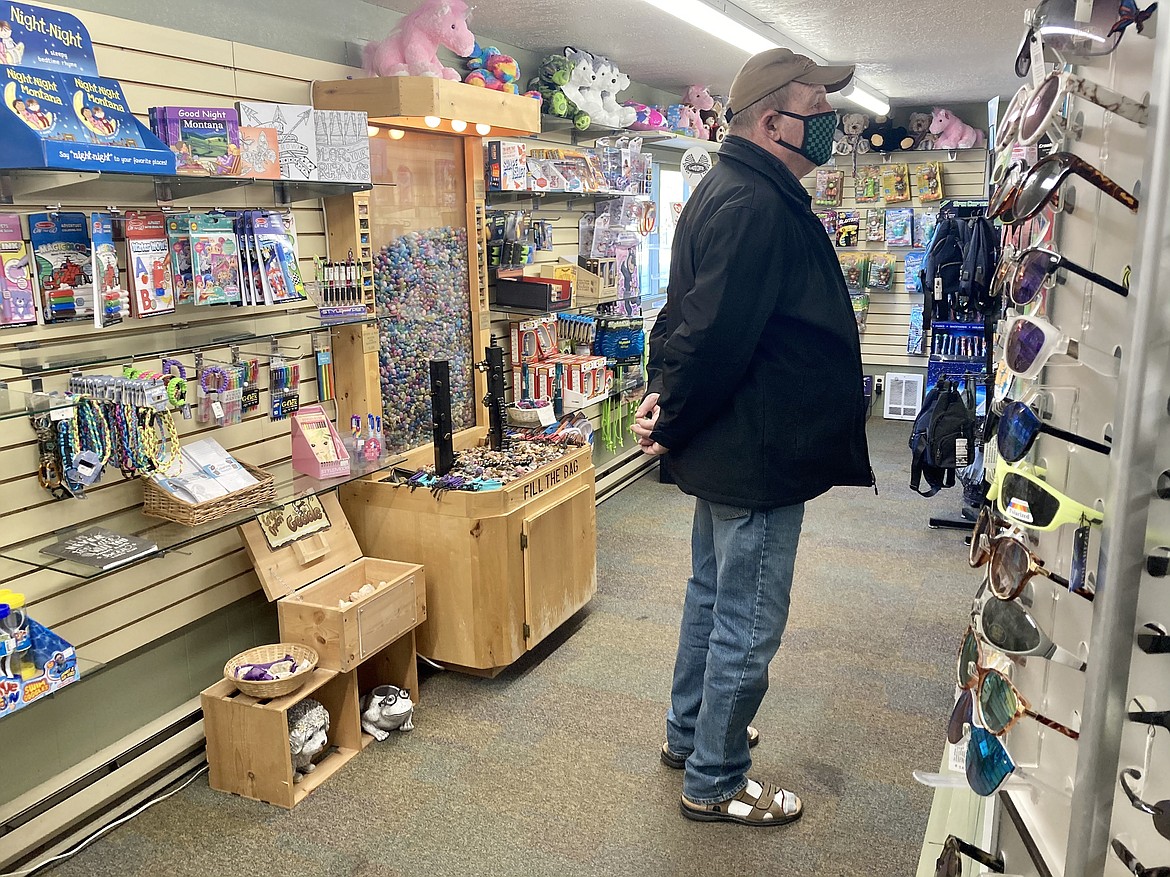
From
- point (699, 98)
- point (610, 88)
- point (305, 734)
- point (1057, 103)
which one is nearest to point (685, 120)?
point (699, 98)

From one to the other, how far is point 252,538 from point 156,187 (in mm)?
1091

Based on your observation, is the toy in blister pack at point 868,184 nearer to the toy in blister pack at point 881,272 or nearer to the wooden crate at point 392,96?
the toy in blister pack at point 881,272

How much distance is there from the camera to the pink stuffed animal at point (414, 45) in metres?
3.29

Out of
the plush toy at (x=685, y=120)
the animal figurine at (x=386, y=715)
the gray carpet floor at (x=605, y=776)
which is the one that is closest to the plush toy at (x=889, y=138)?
the plush toy at (x=685, y=120)

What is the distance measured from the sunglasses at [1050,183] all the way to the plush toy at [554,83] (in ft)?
12.6

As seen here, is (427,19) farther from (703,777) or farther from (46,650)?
(703,777)

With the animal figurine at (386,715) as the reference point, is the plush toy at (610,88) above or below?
above

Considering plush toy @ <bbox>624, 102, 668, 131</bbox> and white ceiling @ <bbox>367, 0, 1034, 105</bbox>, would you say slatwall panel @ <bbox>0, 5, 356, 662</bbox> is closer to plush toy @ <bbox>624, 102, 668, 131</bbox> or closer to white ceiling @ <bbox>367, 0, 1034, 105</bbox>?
white ceiling @ <bbox>367, 0, 1034, 105</bbox>

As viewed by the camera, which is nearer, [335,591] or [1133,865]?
[1133,865]

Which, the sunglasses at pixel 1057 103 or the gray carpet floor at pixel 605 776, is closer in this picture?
the sunglasses at pixel 1057 103

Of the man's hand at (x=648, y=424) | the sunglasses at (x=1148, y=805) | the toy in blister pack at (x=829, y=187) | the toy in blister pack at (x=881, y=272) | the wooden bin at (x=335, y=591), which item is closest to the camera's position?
the sunglasses at (x=1148, y=805)

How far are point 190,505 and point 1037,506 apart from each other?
7.10 feet

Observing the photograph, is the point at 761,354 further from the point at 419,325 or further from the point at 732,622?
the point at 419,325

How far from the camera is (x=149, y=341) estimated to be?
8.44 ft
